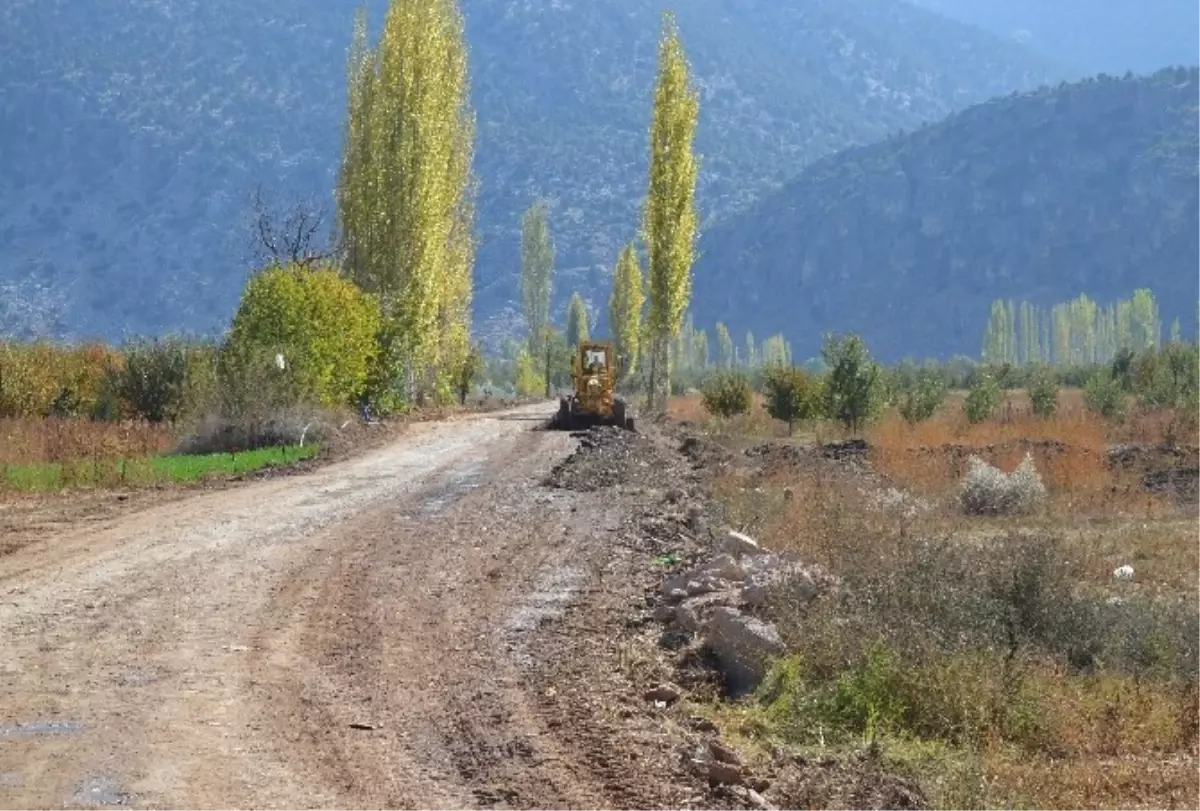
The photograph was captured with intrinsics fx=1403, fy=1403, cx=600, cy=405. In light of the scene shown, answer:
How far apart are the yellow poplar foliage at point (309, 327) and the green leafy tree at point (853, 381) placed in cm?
1326

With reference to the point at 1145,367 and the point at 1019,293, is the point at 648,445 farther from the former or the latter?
the point at 1019,293

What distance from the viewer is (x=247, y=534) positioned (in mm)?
16453

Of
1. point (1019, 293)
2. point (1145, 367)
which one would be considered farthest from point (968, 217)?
point (1145, 367)

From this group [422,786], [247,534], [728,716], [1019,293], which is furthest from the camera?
[1019,293]

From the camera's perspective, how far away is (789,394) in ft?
148

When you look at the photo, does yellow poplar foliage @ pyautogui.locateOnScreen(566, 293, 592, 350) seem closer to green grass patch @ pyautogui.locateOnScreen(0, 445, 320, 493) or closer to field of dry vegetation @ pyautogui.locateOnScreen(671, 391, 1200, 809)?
green grass patch @ pyautogui.locateOnScreen(0, 445, 320, 493)

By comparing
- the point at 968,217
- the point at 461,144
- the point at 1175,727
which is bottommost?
the point at 1175,727

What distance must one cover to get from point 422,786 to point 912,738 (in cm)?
321

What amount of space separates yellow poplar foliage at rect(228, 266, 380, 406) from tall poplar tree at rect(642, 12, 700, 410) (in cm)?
1473

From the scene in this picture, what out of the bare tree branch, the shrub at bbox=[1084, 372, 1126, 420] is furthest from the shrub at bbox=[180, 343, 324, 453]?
the shrub at bbox=[1084, 372, 1126, 420]

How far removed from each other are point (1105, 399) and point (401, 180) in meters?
22.8

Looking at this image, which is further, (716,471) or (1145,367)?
(1145,367)

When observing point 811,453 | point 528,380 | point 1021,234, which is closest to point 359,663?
point 811,453

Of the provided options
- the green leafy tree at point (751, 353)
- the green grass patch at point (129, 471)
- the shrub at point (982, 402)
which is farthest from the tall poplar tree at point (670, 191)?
the green leafy tree at point (751, 353)
